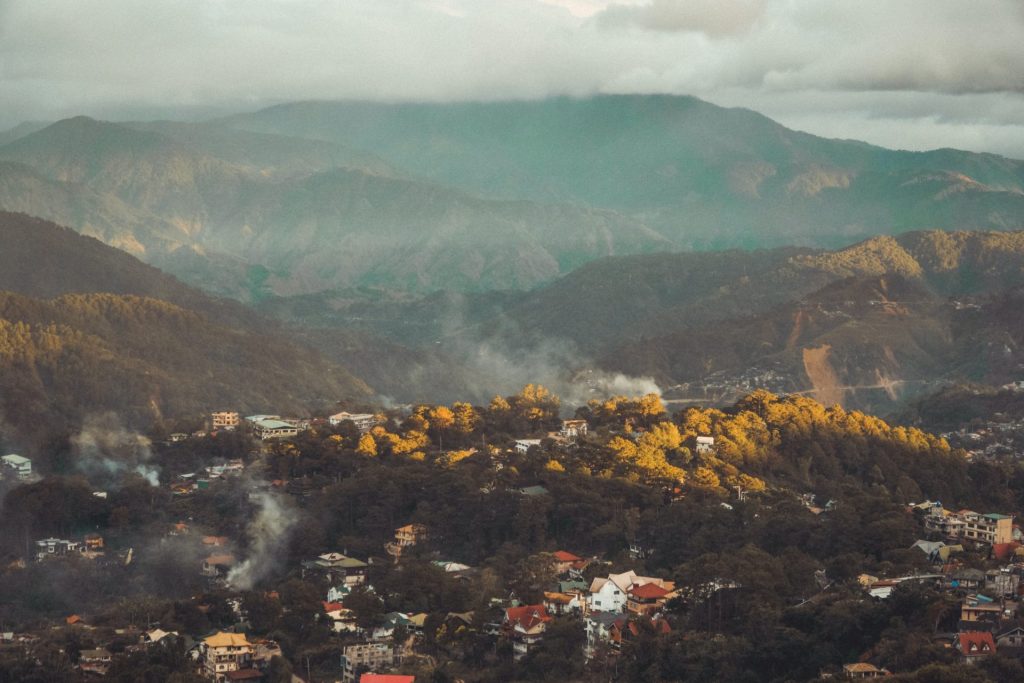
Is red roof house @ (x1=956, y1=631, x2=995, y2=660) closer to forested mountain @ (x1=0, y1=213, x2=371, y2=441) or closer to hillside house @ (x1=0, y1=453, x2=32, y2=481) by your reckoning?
hillside house @ (x1=0, y1=453, x2=32, y2=481)

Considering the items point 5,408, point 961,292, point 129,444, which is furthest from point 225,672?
point 961,292

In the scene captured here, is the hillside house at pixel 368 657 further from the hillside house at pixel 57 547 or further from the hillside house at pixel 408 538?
the hillside house at pixel 57 547

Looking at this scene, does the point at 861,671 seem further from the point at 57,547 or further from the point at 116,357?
the point at 116,357

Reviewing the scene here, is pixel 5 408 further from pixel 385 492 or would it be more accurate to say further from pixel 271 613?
pixel 271 613

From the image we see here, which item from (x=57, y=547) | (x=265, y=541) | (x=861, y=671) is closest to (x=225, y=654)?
(x=265, y=541)

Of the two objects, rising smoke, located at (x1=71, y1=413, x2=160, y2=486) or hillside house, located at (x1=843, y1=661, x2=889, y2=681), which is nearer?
hillside house, located at (x1=843, y1=661, x2=889, y2=681)

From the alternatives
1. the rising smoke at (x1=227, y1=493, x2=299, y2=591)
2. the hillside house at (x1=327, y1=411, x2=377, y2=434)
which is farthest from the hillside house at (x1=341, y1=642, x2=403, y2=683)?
the hillside house at (x1=327, y1=411, x2=377, y2=434)
